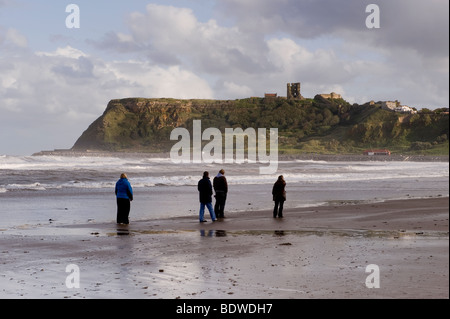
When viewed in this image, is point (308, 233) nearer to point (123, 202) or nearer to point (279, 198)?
point (279, 198)

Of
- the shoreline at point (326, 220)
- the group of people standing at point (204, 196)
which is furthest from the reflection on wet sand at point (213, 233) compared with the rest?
the group of people standing at point (204, 196)

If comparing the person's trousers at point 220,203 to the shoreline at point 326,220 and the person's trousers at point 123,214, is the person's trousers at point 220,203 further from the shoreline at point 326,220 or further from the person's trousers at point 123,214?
the person's trousers at point 123,214

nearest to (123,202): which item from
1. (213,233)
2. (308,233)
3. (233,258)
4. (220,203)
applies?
(220,203)

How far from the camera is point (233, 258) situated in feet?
36.7

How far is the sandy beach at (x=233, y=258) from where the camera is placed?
8.37 meters

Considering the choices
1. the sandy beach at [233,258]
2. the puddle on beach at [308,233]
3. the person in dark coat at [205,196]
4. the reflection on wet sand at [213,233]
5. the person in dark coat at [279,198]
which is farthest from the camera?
the person in dark coat at [279,198]

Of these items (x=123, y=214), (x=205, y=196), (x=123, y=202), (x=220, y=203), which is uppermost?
(x=205, y=196)

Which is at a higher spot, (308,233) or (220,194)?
(220,194)

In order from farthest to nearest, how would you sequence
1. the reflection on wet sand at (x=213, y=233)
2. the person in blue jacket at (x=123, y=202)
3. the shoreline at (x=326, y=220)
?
the person in blue jacket at (x=123, y=202) → the shoreline at (x=326, y=220) → the reflection on wet sand at (x=213, y=233)

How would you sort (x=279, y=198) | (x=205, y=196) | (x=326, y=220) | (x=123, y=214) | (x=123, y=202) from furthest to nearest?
(x=279, y=198) < (x=205, y=196) < (x=326, y=220) < (x=123, y=202) < (x=123, y=214)

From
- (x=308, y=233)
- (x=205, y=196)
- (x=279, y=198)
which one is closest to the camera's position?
(x=308, y=233)

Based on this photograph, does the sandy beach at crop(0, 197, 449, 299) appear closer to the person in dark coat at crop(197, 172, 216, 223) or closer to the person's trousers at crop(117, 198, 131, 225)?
the person's trousers at crop(117, 198, 131, 225)

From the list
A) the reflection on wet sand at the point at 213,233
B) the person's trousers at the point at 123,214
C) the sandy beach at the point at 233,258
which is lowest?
the reflection on wet sand at the point at 213,233

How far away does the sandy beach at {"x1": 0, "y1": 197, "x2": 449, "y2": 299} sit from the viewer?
27.5ft
